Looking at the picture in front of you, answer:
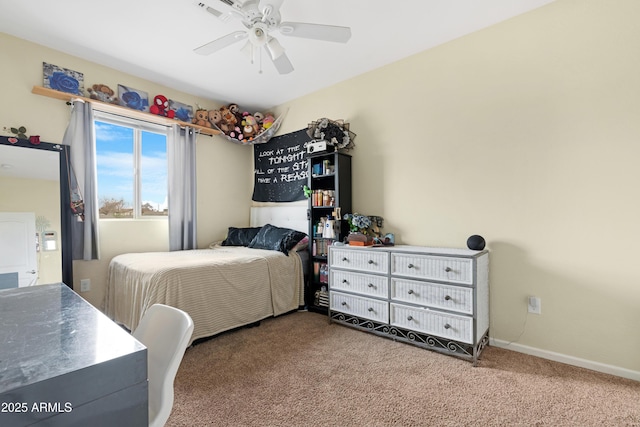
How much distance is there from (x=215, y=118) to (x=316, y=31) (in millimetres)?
2341

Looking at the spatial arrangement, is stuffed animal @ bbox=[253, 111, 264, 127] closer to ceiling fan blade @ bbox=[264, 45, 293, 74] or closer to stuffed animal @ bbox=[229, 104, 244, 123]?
stuffed animal @ bbox=[229, 104, 244, 123]

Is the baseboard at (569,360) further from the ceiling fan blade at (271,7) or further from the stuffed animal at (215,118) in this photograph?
the stuffed animal at (215,118)

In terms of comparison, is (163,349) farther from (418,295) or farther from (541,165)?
(541,165)

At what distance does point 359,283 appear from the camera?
106 inches

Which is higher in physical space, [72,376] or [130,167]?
[130,167]

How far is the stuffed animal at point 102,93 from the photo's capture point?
2908 millimetres

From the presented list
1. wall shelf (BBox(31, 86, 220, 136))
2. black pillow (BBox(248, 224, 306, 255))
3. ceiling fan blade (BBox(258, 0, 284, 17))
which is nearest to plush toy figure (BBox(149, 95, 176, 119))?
wall shelf (BBox(31, 86, 220, 136))

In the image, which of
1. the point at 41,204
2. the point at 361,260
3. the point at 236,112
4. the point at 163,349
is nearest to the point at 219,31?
the point at 236,112

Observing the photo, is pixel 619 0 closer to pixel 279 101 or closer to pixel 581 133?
pixel 581 133

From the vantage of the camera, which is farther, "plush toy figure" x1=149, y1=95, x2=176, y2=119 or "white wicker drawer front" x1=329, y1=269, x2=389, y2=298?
"plush toy figure" x1=149, y1=95, x2=176, y2=119

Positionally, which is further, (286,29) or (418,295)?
(418,295)

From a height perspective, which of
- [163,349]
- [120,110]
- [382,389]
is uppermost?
[120,110]

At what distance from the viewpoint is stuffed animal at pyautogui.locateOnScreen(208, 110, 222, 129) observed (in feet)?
12.5

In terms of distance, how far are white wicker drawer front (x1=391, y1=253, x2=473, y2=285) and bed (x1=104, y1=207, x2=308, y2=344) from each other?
123 cm
